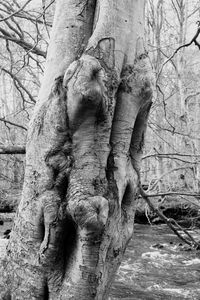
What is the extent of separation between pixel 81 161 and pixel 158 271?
21.2ft

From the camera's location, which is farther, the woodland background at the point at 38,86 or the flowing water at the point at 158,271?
the flowing water at the point at 158,271

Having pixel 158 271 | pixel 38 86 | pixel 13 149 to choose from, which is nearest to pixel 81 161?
pixel 13 149

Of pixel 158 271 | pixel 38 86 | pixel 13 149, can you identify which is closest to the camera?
pixel 13 149

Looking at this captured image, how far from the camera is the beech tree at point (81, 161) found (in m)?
1.80

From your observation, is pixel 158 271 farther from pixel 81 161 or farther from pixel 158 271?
pixel 81 161

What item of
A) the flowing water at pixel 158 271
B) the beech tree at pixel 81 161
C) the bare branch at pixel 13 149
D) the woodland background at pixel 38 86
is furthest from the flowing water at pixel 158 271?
the beech tree at pixel 81 161

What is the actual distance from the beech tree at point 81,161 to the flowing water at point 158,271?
13.3 ft

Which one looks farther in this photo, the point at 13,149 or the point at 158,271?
the point at 158,271

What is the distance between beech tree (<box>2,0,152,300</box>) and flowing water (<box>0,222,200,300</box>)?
4.07 meters

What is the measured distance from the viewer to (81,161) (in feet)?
6.17

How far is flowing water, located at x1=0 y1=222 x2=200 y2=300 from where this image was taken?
237 inches

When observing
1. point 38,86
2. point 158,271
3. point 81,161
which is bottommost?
point 158,271

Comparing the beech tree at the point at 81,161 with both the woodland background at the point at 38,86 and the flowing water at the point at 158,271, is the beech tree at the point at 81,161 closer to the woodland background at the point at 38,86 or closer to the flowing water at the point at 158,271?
the woodland background at the point at 38,86

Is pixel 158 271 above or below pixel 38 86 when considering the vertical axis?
below
